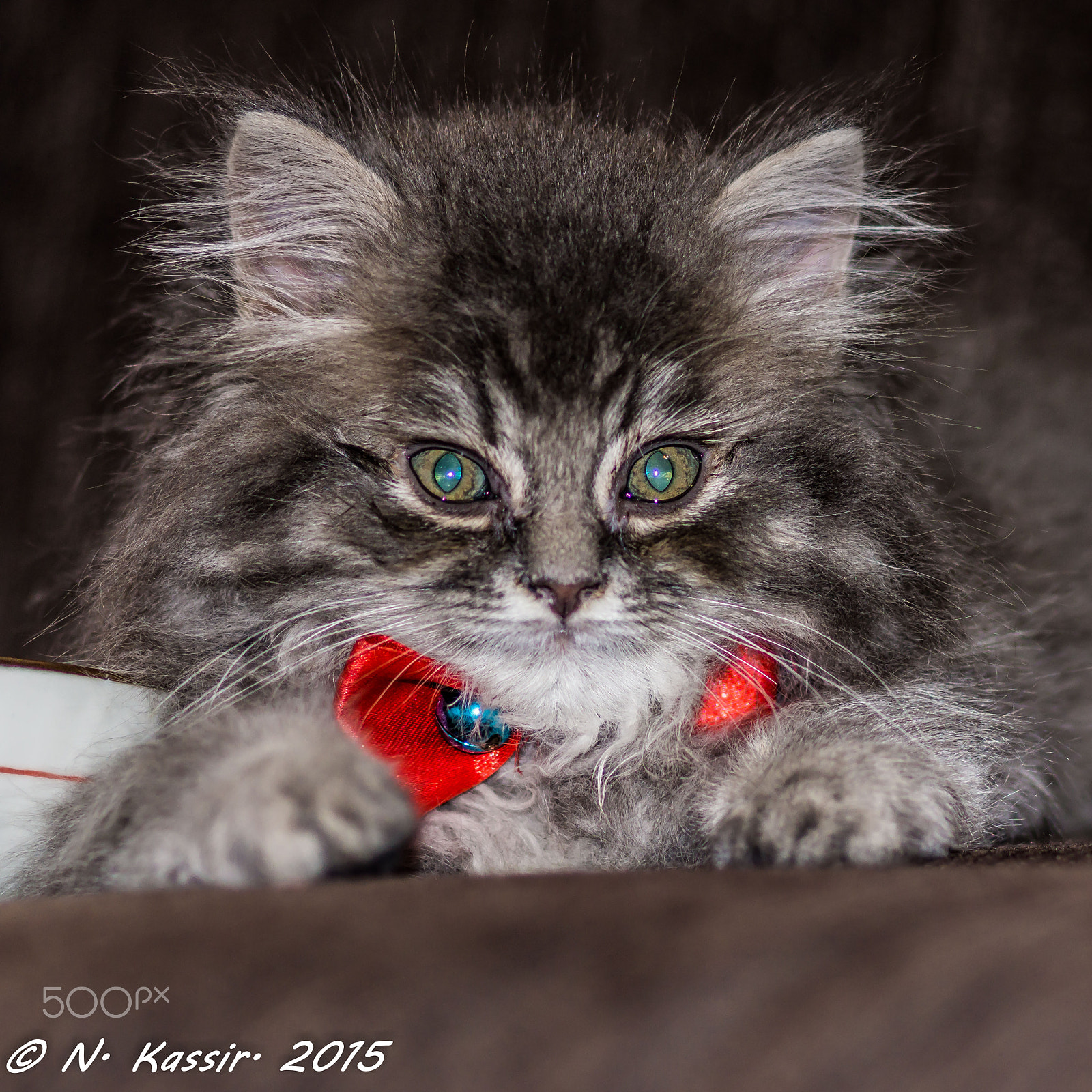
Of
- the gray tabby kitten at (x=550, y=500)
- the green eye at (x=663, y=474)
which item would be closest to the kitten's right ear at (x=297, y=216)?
the gray tabby kitten at (x=550, y=500)

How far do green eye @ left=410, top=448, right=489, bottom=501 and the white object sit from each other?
0.47m

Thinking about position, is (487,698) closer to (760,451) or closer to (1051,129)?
(760,451)

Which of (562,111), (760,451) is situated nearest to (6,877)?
(760,451)

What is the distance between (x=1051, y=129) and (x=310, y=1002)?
6.37 ft

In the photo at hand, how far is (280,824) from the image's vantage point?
0.88 m

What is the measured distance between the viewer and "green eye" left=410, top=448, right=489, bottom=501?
1.27m

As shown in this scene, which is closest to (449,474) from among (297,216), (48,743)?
(297,216)

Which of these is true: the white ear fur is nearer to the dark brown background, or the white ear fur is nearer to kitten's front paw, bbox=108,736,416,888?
the dark brown background

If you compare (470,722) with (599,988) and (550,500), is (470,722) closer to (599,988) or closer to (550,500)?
(550,500)

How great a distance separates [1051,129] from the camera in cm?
191

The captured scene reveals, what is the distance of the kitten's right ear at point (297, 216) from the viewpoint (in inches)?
54.2

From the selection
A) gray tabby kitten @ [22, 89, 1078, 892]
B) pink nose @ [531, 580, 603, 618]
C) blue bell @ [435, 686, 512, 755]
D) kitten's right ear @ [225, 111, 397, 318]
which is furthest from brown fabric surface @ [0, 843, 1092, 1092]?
kitten's right ear @ [225, 111, 397, 318]

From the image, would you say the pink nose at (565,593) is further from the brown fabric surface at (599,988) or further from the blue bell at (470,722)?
the brown fabric surface at (599,988)

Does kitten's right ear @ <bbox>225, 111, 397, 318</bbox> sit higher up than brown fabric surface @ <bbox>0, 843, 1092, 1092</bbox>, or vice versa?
kitten's right ear @ <bbox>225, 111, 397, 318</bbox>
